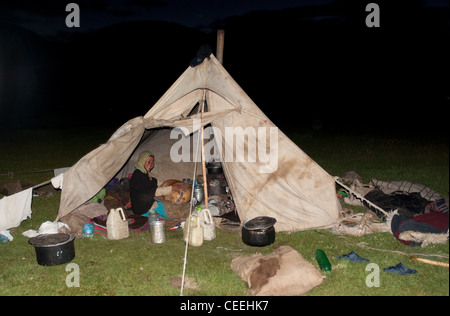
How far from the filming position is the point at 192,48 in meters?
86.9

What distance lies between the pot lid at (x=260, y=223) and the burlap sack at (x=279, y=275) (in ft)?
2.38

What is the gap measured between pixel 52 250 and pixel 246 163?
3.07 m

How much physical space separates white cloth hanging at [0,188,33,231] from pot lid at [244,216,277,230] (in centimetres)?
359

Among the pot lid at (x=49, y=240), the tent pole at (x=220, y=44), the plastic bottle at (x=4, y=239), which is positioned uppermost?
the tent pole at (x=220, y=44)

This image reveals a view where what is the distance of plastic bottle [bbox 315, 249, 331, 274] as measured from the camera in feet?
15.3

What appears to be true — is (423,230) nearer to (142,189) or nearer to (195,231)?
(195,231)

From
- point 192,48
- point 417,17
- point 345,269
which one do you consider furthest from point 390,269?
point 192,48

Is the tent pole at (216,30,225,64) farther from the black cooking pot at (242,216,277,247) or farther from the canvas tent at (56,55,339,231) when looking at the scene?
the black cooking pot at (242,216,277,247)

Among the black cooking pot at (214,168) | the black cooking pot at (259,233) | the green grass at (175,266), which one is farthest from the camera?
the black cooking pot at (214,168)

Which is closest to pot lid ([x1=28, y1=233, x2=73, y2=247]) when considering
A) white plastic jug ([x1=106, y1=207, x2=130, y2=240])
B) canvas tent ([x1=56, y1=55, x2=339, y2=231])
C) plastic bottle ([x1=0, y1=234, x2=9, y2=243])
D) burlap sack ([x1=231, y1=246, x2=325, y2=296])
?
white plastic jug ([x1=106, y1=207, x2=130, y2=240])

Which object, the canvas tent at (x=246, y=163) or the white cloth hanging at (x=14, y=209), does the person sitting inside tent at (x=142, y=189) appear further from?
the white cloth hanging at (x=14, y=209)

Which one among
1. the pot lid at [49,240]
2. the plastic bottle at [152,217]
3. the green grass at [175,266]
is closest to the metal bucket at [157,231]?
the green grass at [175,266]

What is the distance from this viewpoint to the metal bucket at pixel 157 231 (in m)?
5.65
